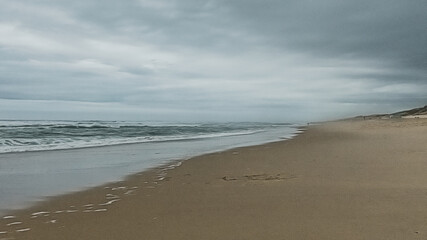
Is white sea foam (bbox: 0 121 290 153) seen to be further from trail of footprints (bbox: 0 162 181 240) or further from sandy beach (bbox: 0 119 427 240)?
sandy beach (bbox: 0 119 427 240)

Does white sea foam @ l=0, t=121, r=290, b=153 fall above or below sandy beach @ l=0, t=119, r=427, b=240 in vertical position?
above

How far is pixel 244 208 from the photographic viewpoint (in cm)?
518

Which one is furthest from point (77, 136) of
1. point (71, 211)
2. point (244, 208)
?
point (244, 208)

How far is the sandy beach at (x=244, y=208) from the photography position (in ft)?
13.6

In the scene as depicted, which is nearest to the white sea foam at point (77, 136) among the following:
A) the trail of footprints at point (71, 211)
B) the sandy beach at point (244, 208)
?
the trail of footprints at point (71, 211)

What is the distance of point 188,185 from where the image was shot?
719 centimetres

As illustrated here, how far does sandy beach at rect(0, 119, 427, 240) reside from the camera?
4.14 meters

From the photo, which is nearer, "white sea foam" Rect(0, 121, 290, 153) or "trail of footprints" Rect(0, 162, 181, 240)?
"trail of footprints" Rect(0, 162, 181, 240)

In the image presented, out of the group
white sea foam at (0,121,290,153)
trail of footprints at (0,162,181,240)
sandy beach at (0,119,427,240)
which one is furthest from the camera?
white sea foam at (0,121,290,153)

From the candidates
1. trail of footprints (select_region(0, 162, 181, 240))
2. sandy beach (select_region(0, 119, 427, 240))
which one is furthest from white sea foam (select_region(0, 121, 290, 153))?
sandy beach (select_region(0, 119, 427, 240))

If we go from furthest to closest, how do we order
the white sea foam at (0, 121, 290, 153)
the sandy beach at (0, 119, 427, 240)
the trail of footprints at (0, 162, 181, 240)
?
1. the white sea foam at (0, 121, 290, 153)
2. the trail of footprints at (0, 162, 181, 240)
3. the sandy beach at (0, 119, 427, 240)

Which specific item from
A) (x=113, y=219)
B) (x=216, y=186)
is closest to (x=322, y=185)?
(x=216, y=186)

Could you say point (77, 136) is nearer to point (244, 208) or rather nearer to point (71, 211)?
point (71, 211)

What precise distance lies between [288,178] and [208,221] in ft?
11.0
